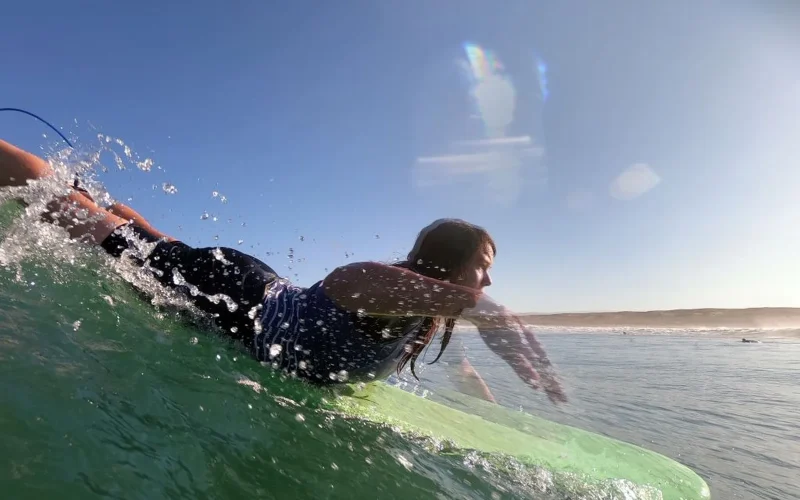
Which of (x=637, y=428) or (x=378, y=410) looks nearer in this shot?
(x=378, y=410)

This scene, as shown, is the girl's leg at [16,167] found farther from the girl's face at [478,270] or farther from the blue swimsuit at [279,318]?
the girl's face at [478,270]

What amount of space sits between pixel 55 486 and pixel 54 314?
1.34m

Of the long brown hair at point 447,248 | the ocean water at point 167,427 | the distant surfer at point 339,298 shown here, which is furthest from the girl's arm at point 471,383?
the long brown hair at point 447,248

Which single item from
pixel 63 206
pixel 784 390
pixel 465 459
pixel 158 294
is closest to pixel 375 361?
pixel 465 459

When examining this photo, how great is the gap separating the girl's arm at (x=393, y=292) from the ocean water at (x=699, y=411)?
741 mm

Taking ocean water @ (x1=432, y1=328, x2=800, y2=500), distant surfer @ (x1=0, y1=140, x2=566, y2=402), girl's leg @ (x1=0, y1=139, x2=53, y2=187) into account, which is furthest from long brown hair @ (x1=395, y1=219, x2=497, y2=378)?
girl's leg @ (x1=0, y1=139, x2=53, y2=187)

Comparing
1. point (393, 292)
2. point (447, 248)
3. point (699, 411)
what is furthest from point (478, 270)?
point (699, 411)

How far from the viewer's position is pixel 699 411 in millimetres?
4457

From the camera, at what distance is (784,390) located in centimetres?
568

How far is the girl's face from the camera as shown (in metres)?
2.21

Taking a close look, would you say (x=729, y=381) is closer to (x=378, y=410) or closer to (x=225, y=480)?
(x=378, y=410)

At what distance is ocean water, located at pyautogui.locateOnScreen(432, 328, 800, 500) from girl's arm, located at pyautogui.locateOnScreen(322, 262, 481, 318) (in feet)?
2.43

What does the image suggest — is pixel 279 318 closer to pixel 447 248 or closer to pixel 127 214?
pixel 447 248

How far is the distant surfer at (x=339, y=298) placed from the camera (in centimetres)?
201
